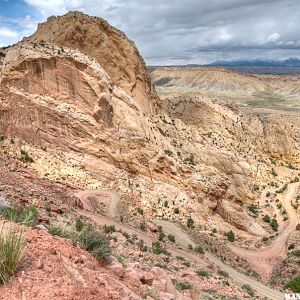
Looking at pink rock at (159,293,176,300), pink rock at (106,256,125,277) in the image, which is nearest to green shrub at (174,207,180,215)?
pink rock at (159,293,176,300)

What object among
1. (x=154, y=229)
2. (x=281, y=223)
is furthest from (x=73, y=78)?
(x=281, y=223)

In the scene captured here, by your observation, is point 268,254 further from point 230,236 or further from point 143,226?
point 143,226

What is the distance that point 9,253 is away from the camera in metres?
6.84

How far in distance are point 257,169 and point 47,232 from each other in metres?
43.3

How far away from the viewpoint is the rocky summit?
9.80 metres

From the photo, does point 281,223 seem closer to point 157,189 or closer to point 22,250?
point 157,189

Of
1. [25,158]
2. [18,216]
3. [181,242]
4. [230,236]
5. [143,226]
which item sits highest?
[25,158]

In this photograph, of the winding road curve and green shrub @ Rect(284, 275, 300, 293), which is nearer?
the winding road curve

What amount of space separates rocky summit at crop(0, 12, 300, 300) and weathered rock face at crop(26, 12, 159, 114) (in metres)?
0.12

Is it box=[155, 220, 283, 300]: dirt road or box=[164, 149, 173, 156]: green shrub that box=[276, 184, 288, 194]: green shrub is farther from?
box=[155, 220, 283, 300]: dirt road

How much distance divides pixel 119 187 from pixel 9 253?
72.3 feet

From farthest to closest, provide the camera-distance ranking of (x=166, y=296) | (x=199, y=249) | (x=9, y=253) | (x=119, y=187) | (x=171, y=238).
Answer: (x=119, y=187) < (x=171, y=238) < (x=199, y=249) < (x=166, y=296) < (x=9, y=253)

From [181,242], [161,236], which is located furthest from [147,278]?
[181,242]

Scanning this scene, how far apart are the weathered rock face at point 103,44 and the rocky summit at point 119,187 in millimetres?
116
